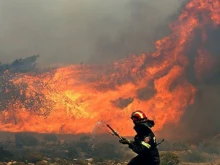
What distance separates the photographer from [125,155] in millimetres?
68750

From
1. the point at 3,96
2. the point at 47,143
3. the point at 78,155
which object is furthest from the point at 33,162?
the point at 3,96

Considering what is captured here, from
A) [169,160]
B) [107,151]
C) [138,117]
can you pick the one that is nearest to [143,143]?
[138,117]

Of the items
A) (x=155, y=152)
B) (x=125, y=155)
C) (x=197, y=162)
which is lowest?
(x=155, y=152)

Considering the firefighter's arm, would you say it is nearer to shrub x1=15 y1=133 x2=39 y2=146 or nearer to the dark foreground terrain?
the dark foreground terrain

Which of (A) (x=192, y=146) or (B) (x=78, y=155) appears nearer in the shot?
(B) (x=78, y=155)

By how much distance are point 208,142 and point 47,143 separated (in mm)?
49540

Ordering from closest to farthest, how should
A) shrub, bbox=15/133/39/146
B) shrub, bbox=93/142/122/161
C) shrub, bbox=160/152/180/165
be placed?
shrub, bbox=160/152/180/165
shrub, bbox=93/142/122/161
shrub, bbox=15/133/39/146

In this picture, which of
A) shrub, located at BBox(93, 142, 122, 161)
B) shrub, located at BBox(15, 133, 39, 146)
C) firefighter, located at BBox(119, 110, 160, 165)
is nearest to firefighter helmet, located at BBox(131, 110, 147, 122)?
firefighter, located at BBox(119, 110, 160, 165)

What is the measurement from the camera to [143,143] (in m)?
9.63

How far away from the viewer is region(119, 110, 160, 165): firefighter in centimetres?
961

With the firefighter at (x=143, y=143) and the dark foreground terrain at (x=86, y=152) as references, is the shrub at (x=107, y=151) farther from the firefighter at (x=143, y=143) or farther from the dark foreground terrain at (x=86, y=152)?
the firefighter at (x=143, y=143)

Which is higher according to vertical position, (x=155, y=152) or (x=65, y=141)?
(x=65, y=141)

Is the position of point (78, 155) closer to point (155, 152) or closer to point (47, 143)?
point (47, 143)

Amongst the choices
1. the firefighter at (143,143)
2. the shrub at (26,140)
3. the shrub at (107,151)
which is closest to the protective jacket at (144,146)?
the firefighter at (143,143)
